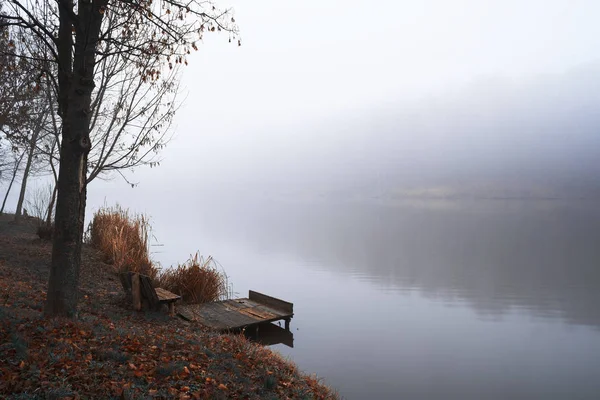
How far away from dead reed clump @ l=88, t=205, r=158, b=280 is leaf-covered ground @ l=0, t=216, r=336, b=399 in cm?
435

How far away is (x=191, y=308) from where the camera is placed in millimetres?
10633

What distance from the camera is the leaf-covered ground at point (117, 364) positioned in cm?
383

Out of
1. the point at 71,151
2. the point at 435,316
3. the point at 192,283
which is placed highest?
the point at 71,151

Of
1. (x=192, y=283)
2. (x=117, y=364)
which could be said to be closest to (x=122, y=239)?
(x=192, y=283)

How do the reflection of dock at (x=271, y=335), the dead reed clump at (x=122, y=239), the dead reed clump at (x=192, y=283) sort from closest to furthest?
the reflection of dock at (x=271, y=335), the dead reed clump at (x=192, y=283), the dead reed clump at (x=122, y=239)

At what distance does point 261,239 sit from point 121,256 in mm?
30063

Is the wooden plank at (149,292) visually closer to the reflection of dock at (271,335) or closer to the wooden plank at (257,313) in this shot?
the wooden plank at (257,313)

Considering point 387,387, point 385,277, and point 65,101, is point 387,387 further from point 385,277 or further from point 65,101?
point 385,277

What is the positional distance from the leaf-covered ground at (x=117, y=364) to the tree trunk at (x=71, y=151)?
49cm

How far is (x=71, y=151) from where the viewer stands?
19.0ft

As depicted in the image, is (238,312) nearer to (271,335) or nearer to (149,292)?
(271,335)

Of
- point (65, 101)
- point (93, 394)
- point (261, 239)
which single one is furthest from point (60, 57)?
point (261, 239)

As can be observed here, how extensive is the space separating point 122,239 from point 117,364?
33.2 feet

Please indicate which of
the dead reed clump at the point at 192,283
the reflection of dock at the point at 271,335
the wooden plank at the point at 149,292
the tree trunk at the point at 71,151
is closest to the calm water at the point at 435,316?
the reflection of dock at the point at 271,335
